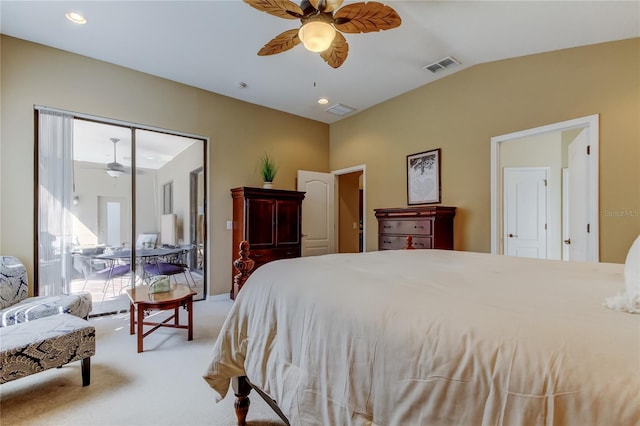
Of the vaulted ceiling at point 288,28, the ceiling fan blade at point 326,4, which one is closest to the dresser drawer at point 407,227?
the vaulted ceiling at point 288,28

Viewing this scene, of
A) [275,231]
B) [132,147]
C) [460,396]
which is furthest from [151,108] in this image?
[460,396]

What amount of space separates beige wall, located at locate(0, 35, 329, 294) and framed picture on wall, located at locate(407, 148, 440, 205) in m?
1.91

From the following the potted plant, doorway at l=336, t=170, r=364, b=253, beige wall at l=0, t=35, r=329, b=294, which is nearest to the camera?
beige wall at l=0, t=35, r=329, b=294

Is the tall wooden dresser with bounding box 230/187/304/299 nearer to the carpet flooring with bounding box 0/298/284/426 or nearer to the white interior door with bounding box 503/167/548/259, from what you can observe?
the carpet flooring with bounding box 0/298/284/426

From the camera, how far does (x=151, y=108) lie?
12.6 feet

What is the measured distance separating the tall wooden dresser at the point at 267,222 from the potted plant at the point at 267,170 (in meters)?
0.35

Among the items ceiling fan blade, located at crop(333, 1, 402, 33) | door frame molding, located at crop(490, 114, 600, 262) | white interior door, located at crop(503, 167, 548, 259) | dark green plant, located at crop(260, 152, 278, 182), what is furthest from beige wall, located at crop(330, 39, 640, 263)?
ceiling fan blade, located at crop(333, 1, 402, 33)

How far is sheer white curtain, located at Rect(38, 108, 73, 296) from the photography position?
10.4ft

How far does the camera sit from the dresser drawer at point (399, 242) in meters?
3.53

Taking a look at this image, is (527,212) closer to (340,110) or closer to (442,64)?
(442,64)

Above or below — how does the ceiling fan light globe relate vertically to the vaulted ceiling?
below

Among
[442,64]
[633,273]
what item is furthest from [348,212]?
[633,273]

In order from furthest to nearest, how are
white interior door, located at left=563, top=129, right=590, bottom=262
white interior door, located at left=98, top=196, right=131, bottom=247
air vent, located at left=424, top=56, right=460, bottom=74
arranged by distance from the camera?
white interior door, located at left=98, top=196, right=131, bottom=247 < air vent, located at left=424, top=56, right=460, bottom=74 < white interior door, located at left=563, top=129, right=590, bottom=262

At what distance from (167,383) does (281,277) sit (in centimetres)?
149
